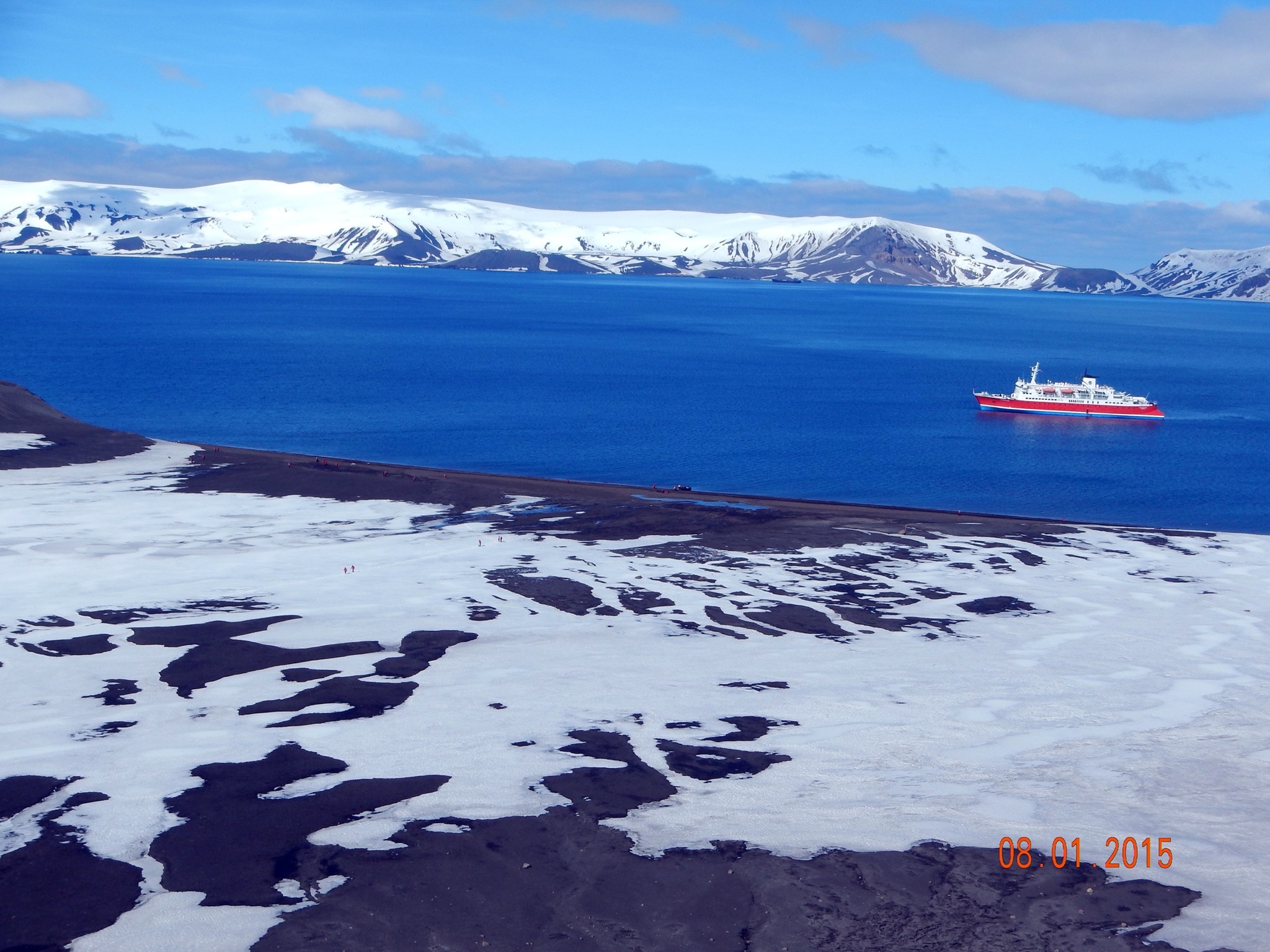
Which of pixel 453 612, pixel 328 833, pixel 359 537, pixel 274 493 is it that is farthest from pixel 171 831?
pixel 274 493

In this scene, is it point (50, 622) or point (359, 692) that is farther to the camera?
point (50, 622)

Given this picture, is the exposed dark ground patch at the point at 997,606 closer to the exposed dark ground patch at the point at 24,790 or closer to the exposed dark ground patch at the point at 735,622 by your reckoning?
the exposed dark ground patch at the point at 735,622

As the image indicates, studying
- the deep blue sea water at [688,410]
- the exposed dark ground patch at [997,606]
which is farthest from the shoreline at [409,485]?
the exposed dark ground patch at [997,606]

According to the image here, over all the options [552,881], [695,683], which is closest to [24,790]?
[552,881]

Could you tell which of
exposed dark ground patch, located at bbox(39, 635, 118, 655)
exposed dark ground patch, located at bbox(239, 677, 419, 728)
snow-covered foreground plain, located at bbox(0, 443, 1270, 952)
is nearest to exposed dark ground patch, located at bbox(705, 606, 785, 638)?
snow-covered foreground plain, located at bbox(0, 443, 1270, 952)

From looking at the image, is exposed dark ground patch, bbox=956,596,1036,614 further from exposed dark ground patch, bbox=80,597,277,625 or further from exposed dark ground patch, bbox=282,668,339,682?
exposed dark ground patch, bbox=80,597,277,625

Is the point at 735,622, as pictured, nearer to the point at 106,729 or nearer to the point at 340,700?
the point at 340,700
